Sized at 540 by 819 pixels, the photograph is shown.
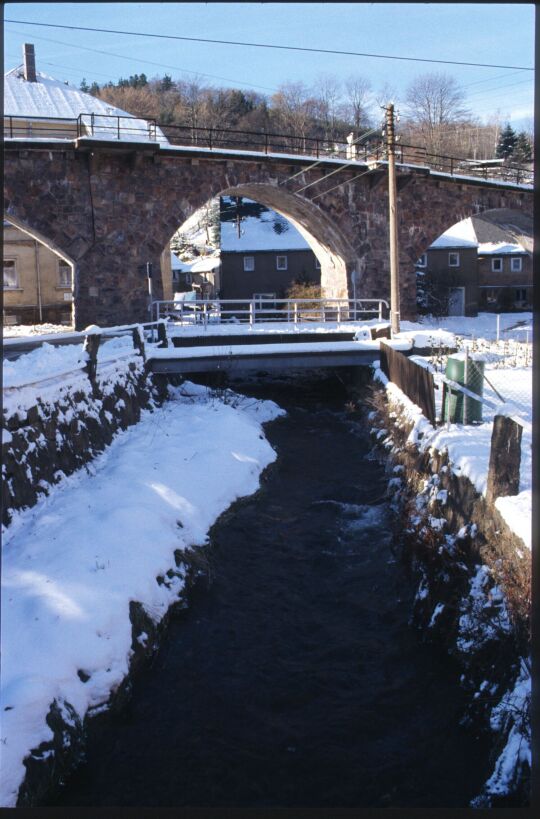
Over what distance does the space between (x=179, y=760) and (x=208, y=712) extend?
2.15 ft

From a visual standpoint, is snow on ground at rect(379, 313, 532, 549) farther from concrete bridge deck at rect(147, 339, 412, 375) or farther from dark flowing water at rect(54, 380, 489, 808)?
dark flowing water at rect(54, 380, 489, 808)

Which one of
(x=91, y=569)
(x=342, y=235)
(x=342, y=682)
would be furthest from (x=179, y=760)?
(x=342, y=235)

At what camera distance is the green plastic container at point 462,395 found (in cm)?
1005

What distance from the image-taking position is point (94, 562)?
7.73 m

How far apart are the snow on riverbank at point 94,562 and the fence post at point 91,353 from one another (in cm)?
127

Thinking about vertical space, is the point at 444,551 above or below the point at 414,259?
below

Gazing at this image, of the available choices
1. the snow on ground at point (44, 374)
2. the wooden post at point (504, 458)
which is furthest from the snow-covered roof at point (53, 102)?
the wooden post at point (504, 458)

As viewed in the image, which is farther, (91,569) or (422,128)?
(422,128)

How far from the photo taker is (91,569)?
759cm

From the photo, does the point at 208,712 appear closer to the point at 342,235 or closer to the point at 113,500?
the point at 113,500

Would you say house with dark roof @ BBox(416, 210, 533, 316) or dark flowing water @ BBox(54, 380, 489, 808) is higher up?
house with dark roof @ BBox(416, 210, 533, 316)

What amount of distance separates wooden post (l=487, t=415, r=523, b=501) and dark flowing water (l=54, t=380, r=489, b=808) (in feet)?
5.52

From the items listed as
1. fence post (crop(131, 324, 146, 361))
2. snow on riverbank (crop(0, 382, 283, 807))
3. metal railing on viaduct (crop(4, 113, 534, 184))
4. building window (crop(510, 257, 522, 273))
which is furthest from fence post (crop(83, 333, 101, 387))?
building window (crop(510, 257, 522, 273))

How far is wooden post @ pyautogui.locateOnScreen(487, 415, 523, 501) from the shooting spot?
667 cm
